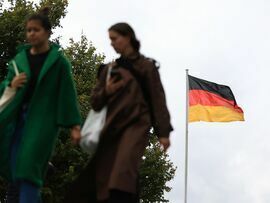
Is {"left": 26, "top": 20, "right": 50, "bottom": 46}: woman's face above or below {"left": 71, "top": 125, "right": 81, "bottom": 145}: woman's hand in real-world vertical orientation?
above

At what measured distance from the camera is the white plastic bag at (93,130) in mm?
5520

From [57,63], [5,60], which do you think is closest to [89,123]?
[57,63]

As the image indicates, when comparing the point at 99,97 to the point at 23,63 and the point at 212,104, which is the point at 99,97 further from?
the point at 212,104

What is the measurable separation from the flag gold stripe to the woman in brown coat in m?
16.6

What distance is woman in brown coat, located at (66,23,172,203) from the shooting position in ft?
17.3

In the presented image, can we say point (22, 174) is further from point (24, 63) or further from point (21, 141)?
point (24, 63)

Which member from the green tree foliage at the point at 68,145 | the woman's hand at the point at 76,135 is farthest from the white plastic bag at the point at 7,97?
the green tree foliage at the point at 68,145

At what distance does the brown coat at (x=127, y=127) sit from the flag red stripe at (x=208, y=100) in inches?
673

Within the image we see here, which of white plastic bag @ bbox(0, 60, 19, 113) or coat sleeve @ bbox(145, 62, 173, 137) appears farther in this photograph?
white plastic bag @ bbox(0, 60, 19, 113)

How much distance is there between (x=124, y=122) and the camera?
544 cm

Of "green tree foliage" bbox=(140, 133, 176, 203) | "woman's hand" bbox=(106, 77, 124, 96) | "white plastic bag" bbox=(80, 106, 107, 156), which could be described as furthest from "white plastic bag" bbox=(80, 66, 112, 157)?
"green tree foliage" bbox=(140, 133, 176, 203)

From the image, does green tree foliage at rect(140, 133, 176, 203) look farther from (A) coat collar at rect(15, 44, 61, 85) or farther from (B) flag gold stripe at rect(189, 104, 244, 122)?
(A) coat collar at rect(15, 44, 61, 85)

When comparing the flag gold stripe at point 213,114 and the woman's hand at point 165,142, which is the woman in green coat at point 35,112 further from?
the flag gold stripe at point 213,114

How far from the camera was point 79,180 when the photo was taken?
5570 mm
